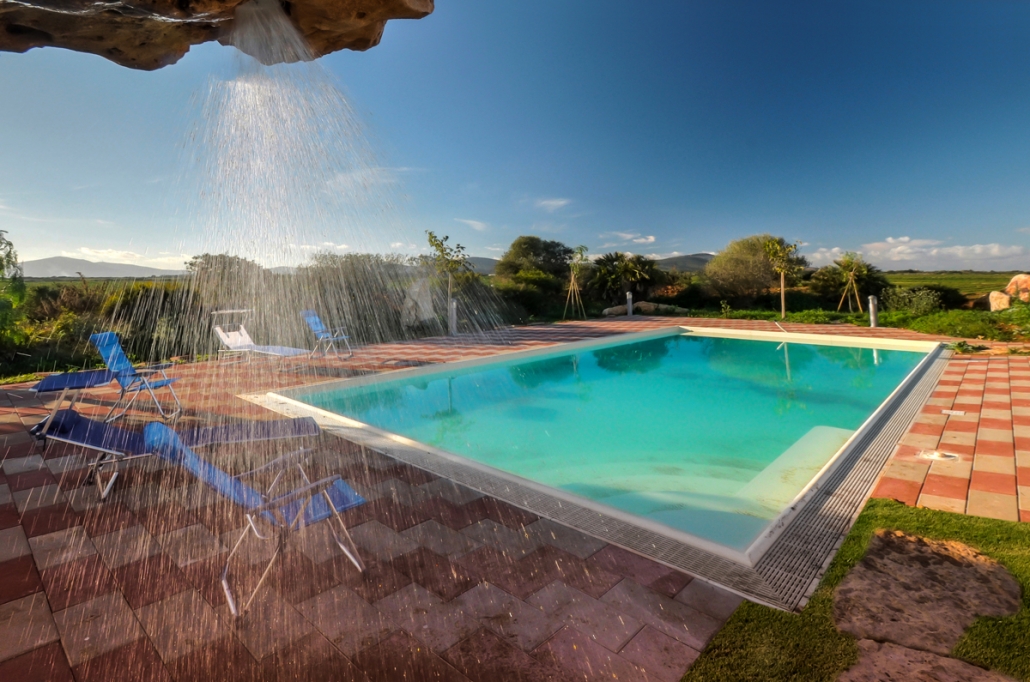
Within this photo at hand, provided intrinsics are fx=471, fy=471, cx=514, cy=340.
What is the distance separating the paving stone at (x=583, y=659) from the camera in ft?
4.94

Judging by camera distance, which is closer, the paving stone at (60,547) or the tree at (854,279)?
the paving stone at (60,547)

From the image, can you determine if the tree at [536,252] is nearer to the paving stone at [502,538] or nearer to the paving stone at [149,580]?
the paving stone at [502,538]

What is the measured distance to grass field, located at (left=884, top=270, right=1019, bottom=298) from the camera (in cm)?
1529

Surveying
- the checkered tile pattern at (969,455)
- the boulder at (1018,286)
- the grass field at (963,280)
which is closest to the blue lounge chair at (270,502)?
the checkered tile pattern at (969,455)

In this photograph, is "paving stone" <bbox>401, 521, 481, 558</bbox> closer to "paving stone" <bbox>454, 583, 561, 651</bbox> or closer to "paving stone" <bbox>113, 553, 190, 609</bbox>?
"paving stone" <bbox>454, 583, 561, 651</bbox>

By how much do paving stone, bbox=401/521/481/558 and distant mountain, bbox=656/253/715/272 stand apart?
1961 centimetres

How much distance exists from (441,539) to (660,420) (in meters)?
4.14

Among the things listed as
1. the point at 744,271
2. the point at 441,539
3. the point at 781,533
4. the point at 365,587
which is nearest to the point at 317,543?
the point at 365,587

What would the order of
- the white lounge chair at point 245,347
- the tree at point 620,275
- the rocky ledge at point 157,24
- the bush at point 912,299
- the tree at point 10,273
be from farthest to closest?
the tree at point 620,275
the bush at point 912,299
the tree at point 10,273
the white lounge chair at point 245,347
the rocky ledge at point 157,24

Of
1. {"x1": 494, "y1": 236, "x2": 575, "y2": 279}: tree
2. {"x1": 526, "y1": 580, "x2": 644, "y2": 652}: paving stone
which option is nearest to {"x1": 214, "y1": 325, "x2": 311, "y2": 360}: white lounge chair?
{"x1": 526, "y1": 580, "x2": 644, "y2": 652}: paving stone

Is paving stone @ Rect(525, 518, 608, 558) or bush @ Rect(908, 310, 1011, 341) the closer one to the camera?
paving stone @ Rect(525, 518, 608, 558)

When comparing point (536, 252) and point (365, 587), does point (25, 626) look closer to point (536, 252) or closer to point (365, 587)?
point (365, 587)

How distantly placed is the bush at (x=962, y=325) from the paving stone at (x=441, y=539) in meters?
11.5

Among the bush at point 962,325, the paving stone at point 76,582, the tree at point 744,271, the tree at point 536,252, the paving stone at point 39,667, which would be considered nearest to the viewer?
the paving stone at point 39,667
